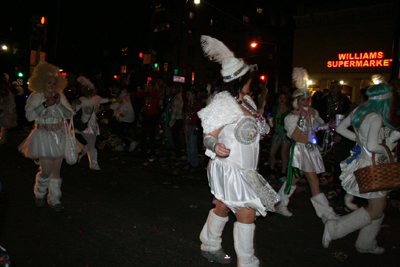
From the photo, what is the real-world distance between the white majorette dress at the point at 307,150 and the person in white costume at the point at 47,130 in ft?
10.8

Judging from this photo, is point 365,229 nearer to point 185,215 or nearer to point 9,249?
point 185,215

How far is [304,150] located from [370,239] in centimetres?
134

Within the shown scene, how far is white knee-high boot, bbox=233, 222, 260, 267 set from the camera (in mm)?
2793

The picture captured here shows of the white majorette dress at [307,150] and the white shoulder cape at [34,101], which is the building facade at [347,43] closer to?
the white majorette dress at [307,150]

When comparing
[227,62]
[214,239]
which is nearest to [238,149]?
[227,62]

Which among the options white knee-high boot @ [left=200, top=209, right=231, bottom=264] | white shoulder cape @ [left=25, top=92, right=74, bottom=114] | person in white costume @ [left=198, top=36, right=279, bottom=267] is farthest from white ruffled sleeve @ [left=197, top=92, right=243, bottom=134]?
white shoulder cape @ [left=25, top=92, right=74, bottom=114]

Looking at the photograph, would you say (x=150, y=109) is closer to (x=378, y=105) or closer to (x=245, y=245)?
(x=378, y=105)

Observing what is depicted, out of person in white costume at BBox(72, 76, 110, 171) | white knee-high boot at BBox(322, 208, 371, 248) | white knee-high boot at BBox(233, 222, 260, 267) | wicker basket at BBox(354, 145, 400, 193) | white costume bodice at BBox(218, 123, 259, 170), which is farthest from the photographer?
person in white costume at BBox(72, 76, 110, 171)

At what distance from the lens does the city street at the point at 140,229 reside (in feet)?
11.1

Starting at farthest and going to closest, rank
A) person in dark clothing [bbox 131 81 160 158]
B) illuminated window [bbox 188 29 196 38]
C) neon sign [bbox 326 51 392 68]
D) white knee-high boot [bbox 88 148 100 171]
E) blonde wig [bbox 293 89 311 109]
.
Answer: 1. illuminated window [bbox 188 29 196 38]
2. neon sign [bbox 326 51 392 68]
3. person in dark clothing [bbox 131 81 160 158]
4. white knee-high boot [bbox 88 148 100 171]
5. blonde wig [bbox 293 89 311 109]

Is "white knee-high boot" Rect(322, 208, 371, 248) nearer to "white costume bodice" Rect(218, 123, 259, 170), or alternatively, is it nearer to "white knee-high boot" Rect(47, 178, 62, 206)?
"white costume bodice" Rect(218, 123, 259, 170)

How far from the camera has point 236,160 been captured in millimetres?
2914

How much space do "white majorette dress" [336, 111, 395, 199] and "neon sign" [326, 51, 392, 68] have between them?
21434mm

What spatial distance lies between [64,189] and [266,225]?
3642mm
